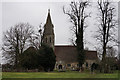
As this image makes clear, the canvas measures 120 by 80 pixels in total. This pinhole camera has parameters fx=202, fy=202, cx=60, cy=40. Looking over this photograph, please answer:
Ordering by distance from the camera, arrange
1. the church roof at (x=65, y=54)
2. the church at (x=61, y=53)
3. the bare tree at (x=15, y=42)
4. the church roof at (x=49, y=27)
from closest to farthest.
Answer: the bare tree at (x=15, y=42)
the church roof at (x=49, y=27)
the church at (x=61, y=53)
the church roof at (x=65, y=54)

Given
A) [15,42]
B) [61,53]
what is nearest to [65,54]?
[61,53]

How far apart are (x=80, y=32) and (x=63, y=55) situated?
96.1 ft

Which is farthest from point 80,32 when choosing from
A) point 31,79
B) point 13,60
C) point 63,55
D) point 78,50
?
point 63,55

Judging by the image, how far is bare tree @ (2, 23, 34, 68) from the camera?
3803cm

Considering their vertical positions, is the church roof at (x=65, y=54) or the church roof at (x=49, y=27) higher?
the church roof at (x=49, y=27)

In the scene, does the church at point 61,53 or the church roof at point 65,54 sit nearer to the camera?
the church at point 61,53

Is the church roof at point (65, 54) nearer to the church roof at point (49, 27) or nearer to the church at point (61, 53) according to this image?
the church at point (61, 53)

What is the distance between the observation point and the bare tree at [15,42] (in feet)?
125

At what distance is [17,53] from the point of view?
3872cm

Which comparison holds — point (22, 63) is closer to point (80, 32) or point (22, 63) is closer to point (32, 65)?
point (32, 65)

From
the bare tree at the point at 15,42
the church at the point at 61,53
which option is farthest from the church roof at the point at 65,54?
the bare tree at the point at 15,42

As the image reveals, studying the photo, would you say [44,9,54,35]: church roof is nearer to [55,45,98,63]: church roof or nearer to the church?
the church

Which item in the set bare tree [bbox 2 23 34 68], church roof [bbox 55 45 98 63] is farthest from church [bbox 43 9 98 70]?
bare tree [bbox 2 23 34 68]

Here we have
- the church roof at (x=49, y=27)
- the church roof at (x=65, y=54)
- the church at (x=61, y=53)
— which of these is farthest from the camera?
the church roof at (x=65, y=54)
